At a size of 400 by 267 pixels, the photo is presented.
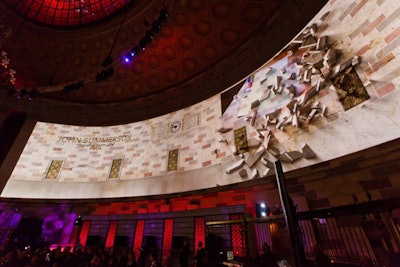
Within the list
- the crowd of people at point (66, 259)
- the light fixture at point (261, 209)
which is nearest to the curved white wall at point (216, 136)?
the light fixture at point (261, 209)

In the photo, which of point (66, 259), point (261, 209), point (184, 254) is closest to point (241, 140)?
point (261, 209)

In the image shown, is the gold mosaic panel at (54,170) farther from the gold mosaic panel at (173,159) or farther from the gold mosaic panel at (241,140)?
the gold mosaic panel at (241,140)

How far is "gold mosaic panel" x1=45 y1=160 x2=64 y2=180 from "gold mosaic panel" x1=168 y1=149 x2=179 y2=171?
672 cm

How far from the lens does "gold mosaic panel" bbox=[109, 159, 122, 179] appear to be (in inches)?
436

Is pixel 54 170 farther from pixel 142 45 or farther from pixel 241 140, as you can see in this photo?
pixel 241 140

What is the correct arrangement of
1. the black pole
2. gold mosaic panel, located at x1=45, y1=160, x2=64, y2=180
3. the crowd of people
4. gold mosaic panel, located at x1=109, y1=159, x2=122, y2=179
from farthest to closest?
gold mosaic panel, located at x1=45, y1=160, x2=64, y2=180
gold mosaic panel, located at x1=109, y1=159, x2=122, y2=179
the crowd of people
the black pole

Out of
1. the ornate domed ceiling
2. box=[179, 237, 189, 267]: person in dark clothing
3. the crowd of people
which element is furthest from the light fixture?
the ornate domed ceiling

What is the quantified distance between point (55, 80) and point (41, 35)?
2873mm

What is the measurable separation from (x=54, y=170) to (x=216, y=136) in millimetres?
9624

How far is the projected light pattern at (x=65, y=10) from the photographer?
37.3ft

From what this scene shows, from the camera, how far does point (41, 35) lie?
12.6 m

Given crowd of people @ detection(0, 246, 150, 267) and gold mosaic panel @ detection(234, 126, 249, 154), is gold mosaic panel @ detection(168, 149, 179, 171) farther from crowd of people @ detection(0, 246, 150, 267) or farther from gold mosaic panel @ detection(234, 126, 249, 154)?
crowd of people @ detection(0, 246, 150, 267)

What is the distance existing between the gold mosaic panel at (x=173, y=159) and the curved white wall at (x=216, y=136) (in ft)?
0.61

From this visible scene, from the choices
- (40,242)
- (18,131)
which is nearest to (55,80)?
(18,131)
